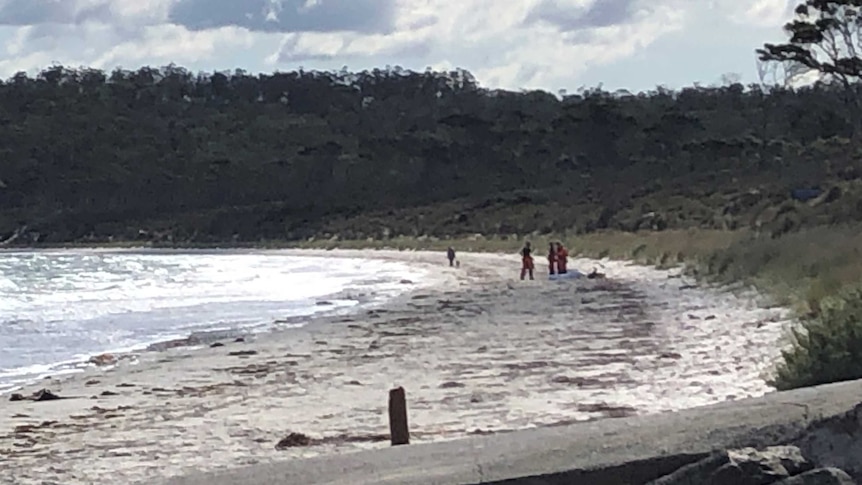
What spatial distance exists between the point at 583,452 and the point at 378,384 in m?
8.46

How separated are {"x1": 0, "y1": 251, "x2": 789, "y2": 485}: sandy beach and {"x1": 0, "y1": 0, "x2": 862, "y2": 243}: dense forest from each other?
4534cm

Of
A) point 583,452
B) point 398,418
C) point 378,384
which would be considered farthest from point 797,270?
point 583,452

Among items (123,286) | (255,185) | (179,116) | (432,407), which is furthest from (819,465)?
(179,116)

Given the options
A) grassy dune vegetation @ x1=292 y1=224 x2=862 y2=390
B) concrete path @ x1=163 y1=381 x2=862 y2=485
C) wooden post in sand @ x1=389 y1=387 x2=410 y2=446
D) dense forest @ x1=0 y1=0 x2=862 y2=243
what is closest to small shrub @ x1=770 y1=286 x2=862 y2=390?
grassy dune vegetation @ x1=292 y1=224 x2=862 y2=390

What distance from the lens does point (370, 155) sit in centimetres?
10981

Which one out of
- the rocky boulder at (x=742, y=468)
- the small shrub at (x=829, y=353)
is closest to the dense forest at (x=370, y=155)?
the small shrub at (x=829, y=353)

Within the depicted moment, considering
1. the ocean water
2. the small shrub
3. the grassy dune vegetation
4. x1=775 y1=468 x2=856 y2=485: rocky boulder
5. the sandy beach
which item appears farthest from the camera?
the ocean water

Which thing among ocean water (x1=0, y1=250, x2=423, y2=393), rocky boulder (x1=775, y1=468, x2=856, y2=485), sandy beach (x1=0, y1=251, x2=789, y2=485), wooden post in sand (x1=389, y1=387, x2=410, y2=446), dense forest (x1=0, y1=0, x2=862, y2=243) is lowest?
ocean water (x1=0, y1=250, x2=423, y2=393)

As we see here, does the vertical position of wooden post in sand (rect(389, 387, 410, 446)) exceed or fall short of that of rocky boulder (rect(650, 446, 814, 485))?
it falls short

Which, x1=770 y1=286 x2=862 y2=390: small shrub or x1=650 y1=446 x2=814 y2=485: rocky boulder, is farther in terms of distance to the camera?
x1=770 y1=286 x2=862 y2=390: small shrub

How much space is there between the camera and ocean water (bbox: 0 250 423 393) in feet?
69.8

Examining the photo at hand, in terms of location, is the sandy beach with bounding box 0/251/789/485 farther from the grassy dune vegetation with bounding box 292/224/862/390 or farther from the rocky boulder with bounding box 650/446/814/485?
→ the rocky boulder with bounding box 650/446/814/485

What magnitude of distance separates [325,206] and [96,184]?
21819 mm

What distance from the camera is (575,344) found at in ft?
53.1
